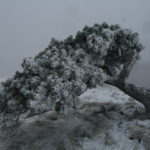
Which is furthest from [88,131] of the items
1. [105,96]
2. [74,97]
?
[105,96]

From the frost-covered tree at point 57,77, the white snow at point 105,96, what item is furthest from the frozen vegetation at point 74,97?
the white snow at point 105,96

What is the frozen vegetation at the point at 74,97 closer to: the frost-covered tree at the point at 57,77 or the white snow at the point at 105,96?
the frost-covered tree at the point at 57,77

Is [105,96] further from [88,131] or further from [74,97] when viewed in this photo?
[74,97]

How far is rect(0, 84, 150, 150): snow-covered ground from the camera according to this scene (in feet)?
18.6

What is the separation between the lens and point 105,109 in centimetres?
825

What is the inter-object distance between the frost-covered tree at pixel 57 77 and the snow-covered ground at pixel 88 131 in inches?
41.7

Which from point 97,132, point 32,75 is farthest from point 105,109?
point 32,75

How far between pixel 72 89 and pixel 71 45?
210cm

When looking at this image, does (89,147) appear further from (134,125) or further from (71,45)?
(71,45)

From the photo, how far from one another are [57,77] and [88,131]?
2.61 metres

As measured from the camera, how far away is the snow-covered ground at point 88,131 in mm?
5684

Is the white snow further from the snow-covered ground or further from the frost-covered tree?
the frost-covered tree

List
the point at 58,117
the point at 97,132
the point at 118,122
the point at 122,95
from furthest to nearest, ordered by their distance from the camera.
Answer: the point at 122,95, the point at 58,117, the point at 118,122, the point at 97,132

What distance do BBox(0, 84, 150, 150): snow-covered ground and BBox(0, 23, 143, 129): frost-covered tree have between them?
1.06 meters
